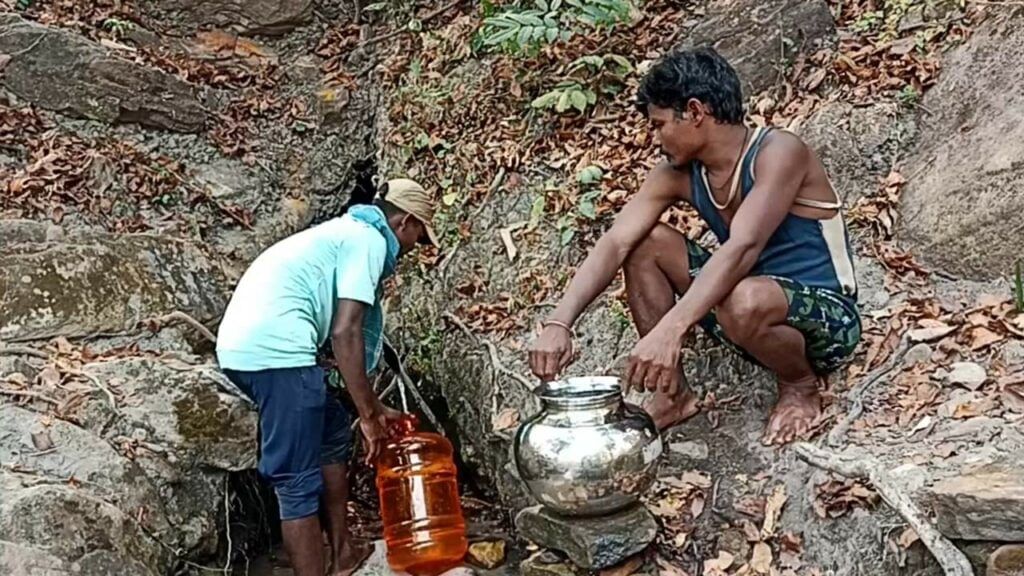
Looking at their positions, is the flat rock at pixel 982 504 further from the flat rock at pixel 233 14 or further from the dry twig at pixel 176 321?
the flat rock at pixel 233 14

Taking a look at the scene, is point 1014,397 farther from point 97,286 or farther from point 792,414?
point 97,286

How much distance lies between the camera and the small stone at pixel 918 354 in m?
3.66

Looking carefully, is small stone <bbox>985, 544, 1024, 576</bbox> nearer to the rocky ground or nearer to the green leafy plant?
the rocky ground

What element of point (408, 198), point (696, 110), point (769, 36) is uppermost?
point (769, 36)

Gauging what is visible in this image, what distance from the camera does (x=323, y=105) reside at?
7.36 meters

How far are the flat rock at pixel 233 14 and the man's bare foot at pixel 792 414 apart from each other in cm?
537

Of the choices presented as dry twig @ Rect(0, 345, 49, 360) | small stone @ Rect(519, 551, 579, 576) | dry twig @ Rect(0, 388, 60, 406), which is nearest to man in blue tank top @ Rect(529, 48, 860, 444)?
small stone @ Rect(519, 551, 579, 576)

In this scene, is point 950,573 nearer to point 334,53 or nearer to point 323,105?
point 323,105

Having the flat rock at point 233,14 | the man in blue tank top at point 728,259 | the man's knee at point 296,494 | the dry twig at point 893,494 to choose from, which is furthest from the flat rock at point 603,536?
the flat rock at point 233,14

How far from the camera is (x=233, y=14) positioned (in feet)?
25.4

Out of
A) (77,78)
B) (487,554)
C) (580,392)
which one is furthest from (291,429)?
(77,78)

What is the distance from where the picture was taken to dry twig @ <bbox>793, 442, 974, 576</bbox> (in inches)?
101

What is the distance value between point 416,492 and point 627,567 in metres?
1.28

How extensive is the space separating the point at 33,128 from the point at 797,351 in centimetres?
474
